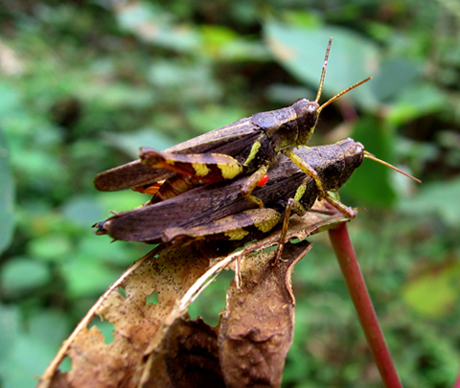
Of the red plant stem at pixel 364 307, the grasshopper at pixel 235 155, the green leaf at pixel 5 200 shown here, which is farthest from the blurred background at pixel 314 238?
the red plant stem at pixel 364 307

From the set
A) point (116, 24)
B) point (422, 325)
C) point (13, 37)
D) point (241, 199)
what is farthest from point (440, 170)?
point (13, 37)

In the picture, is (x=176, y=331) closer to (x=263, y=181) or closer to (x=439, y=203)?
(x=263, y=181)

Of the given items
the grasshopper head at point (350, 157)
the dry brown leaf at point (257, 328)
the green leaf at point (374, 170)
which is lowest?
the dry brown leaf at point (257, 328)

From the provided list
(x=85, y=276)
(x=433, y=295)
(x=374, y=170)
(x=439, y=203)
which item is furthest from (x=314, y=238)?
(x=85, y=276)

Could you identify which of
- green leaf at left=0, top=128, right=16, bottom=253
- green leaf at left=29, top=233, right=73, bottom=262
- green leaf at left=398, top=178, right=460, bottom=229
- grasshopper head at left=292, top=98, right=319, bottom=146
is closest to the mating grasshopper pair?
grasshopper head at left=292, top=98, right=319, bottom=146

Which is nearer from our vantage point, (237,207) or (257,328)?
(257,328)

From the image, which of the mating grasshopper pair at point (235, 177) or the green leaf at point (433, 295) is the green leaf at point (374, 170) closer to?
the mating grasshopper pair at point (235, 177)

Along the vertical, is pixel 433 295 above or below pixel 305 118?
below
